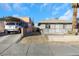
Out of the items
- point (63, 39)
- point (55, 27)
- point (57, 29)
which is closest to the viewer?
point (57, 29)

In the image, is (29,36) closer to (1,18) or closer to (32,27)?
(32,27)

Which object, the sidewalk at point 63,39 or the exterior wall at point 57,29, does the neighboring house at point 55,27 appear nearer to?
the exterior wall at point 57,29

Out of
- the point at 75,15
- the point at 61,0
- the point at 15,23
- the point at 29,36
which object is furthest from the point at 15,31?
the point at 61,0

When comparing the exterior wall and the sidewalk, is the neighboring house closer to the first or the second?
the exterior wall

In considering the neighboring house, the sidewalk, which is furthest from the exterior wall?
the sidewalk

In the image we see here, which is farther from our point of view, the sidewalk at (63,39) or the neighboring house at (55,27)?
the sidewalk at (63,39)

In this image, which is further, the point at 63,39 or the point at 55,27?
the point at 63,39

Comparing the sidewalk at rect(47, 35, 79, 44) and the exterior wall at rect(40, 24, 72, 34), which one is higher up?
the exterior wall at rect(40, 24, 72, 34)

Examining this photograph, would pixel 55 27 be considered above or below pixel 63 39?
above

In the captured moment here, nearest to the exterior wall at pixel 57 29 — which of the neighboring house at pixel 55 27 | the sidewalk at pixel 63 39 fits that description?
the neighboring house at pixel 55 27

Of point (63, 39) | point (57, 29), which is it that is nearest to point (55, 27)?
point (57, 29)

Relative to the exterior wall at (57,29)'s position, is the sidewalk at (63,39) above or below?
below

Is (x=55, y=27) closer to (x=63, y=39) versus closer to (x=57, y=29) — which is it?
(x=57, y=29)

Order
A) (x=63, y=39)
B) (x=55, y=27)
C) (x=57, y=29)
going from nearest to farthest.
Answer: (x=57, y=29) → (x=55, y=27) → (x=63, y=39)
